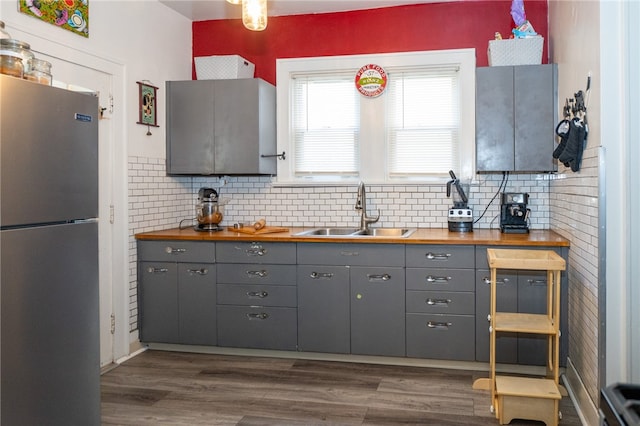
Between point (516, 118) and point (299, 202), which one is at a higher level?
point (516, 118)

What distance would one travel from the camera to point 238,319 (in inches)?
165

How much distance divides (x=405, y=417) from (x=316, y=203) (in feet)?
7.25

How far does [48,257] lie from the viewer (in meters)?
2.38

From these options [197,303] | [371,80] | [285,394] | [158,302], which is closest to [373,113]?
[371,80]

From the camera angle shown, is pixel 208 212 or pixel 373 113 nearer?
pixel 208 212

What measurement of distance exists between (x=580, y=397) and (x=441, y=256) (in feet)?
3.91

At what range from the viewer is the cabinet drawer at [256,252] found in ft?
13.5

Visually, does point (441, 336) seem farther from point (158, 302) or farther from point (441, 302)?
point (158, 302)

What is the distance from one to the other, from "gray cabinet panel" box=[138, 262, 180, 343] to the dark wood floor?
0.64 feet

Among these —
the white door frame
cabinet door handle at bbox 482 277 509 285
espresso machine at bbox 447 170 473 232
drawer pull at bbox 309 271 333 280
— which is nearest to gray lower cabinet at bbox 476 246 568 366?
cabinet door handle at bbox 482 277 509 285

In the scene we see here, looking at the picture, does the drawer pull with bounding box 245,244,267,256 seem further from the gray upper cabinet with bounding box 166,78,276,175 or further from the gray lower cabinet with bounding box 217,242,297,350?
the gray upper cabinet with bounding box 166,78,276,175

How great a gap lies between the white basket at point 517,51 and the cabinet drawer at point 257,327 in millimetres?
2419

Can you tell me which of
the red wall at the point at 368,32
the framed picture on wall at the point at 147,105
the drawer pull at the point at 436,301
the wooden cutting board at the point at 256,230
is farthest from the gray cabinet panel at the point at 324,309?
the red wall at the point at 368,32

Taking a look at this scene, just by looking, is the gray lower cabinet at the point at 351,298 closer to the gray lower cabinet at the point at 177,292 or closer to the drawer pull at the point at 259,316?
the drawer pull at the point at 259,316
